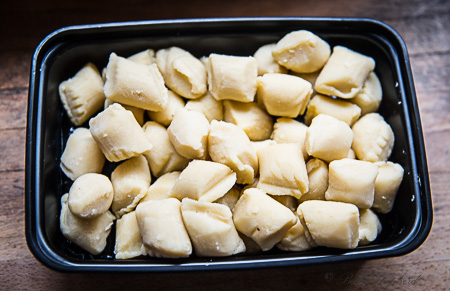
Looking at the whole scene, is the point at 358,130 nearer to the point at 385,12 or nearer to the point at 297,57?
the point at 297,57

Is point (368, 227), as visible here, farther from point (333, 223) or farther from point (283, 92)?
point (283, 92)

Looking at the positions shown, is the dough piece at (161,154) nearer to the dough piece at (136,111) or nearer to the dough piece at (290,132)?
the dough piece at (136,111)

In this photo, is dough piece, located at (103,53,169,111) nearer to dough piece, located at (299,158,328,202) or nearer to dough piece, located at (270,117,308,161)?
dough piece, located at (270,117,308,161)

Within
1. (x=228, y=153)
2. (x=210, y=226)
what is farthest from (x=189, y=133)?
(x=210, y=226)

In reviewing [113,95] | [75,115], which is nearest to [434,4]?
[113,95]

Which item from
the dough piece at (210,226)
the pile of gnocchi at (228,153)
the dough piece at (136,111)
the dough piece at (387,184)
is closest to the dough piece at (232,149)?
the pile of gnocchi at (228,153)

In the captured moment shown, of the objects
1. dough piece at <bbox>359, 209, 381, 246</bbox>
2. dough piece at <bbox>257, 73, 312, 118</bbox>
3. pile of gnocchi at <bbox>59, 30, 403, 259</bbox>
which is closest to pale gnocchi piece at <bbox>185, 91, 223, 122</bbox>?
pile of gnocchi at <bbox>59, 30, 403, 259</bbox>
